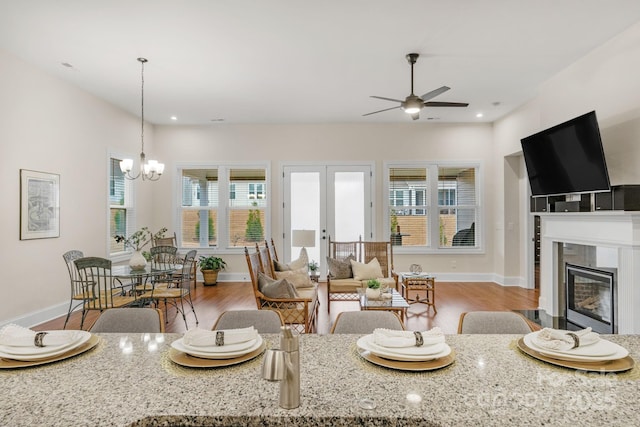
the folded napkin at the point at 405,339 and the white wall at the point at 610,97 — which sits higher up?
the white wall at the point at 610,97

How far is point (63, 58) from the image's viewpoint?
14.2 feet

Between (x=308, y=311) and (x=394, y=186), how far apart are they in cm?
435

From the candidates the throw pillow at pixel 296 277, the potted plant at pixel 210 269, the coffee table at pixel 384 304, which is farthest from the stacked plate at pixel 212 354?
the potted plant at pixel 210 269

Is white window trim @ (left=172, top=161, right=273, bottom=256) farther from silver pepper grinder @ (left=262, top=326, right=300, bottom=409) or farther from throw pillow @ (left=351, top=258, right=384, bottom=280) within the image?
silver pepper grinder @ (left=262, top=326, right=300, bottom=409)

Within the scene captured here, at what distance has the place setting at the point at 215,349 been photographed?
1213 mm

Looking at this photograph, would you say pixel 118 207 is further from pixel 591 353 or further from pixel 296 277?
pixel 591 353

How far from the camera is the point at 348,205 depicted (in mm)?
7469

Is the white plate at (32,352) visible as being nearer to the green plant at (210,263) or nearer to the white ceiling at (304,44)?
the white ceiling at (304,44)

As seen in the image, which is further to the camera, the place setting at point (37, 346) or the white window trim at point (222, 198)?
the white window trim at point (222, 198)

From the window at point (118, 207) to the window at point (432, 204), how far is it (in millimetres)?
4789

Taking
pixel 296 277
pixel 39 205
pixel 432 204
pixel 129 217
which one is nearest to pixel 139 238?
pixel 129 217

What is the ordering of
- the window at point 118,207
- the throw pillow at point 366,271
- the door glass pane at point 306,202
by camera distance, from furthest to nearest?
1. the door glass pane at point 306,202
2. the window at point 118,207
3. the throw pillow at point 366,271

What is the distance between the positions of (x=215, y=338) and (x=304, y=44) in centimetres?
349

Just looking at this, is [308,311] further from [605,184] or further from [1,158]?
[1,158]
